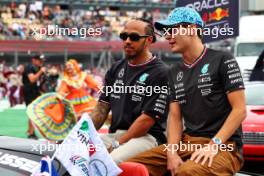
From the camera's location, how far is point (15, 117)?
1538 centimetres

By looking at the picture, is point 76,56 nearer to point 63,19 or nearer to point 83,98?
point 63,19

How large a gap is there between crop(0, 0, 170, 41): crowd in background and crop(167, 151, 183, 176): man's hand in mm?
24311

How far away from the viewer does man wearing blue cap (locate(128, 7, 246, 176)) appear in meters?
3.56

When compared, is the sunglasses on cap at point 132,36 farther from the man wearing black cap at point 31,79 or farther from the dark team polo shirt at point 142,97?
the man wearing black cap at point 31,79

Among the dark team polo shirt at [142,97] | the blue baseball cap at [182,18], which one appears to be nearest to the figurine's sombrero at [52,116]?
the dark team polo shirt at [142,97]

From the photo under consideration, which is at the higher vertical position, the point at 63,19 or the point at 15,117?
the point at 63,19

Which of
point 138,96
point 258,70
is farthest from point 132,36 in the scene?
point 258,70

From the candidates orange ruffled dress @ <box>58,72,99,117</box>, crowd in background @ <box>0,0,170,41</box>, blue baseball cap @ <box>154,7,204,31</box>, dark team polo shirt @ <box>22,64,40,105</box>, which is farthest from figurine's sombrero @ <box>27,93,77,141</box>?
crowd in background @ <box>0,0,170,41</box>

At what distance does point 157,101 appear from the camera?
4.34 metres

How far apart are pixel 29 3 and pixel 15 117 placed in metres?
19.0

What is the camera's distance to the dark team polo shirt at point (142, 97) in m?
4.34

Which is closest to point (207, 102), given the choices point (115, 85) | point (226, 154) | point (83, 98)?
point (226, 154)

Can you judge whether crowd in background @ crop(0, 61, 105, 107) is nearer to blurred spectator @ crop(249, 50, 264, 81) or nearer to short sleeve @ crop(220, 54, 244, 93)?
blurred spectator @ crop(249, 50, 264, 81)

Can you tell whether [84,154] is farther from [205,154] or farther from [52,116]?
[52,116]
